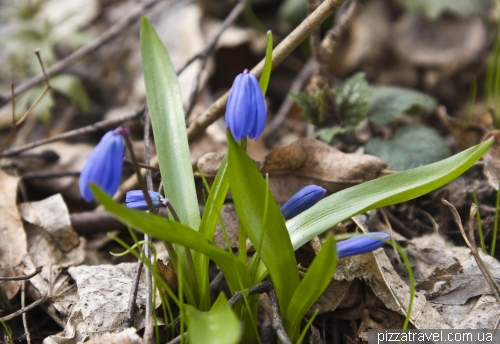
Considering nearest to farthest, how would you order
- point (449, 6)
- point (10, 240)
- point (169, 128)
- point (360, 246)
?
point (360, 246), point (169, 128), point (10, 240), point (449, 6)

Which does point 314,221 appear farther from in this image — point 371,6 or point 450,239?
point 371,6

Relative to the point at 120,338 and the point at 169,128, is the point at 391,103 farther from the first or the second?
the point at 120,338

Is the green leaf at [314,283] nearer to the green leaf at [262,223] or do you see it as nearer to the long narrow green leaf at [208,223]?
the green leaf at [262,223]

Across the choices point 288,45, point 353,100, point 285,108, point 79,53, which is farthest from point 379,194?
point 79,53

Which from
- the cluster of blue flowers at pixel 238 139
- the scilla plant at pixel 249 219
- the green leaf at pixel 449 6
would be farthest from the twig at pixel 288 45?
the green leaf at pixel 449 6

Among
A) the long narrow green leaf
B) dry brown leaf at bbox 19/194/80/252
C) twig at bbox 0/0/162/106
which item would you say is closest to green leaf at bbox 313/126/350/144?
the long narrow green leaf
